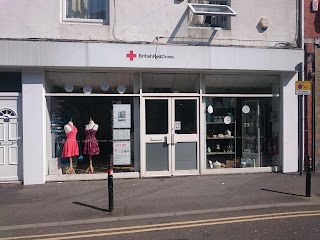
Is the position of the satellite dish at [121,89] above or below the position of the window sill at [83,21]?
below

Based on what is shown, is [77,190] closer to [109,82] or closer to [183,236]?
[109,82]

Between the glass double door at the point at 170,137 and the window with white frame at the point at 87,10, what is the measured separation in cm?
263

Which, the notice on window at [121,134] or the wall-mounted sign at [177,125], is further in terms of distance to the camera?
the wall-mounted sign at [177,125]

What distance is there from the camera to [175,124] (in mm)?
10367

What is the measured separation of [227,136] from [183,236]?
5841 millimetres

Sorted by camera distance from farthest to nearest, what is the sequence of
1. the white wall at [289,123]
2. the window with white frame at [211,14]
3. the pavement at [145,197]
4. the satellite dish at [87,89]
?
the white wall at [289,123] < the satellite dish at [87,89] < the window with white frame at [211,14] < the pavement at [145,197]

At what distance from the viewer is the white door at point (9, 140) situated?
9.52 meters

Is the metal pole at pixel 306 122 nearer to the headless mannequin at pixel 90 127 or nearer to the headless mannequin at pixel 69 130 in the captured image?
the headless mannequin at pixel 90 127

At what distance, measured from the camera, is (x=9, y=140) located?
954cm

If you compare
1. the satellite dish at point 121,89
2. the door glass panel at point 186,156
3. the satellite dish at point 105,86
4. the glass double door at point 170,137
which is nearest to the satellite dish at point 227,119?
the glass double door at point 170,137

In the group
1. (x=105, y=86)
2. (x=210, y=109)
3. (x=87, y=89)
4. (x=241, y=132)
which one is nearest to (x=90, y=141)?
(x=87, y=89)

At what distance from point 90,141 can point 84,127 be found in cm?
43

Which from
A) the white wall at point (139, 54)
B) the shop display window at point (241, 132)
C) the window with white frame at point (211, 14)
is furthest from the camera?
the shop display window at point (241, 132)

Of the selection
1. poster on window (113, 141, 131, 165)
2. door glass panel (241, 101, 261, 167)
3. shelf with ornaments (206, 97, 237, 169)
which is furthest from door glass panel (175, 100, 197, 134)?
door glass panel (241, 101, 261, 167)
